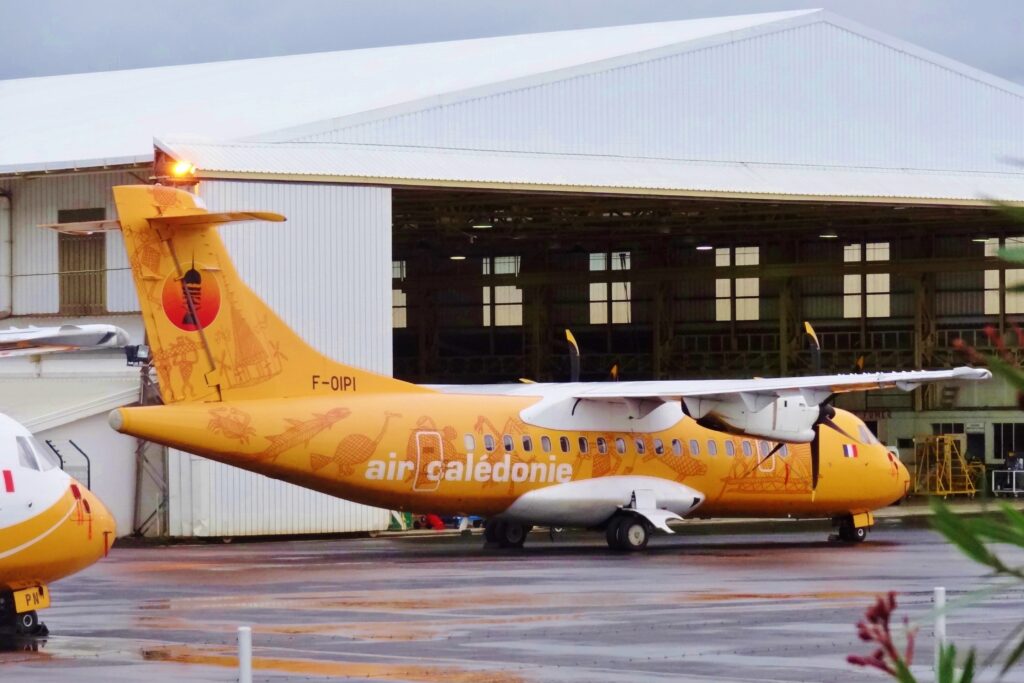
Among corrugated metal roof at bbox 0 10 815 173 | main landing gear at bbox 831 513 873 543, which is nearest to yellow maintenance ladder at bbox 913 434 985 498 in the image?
corrugated metal roof at bbox 0 10 815 173

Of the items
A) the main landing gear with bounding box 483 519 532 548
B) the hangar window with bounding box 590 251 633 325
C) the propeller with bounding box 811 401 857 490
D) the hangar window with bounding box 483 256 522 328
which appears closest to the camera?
the propeller with bounding box 811 401 857 490

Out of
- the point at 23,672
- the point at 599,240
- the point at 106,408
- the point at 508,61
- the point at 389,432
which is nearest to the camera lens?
the point at 23,672

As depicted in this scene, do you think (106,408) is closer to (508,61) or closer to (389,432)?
(389,432)

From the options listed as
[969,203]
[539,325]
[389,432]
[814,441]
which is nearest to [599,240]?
[539,325]

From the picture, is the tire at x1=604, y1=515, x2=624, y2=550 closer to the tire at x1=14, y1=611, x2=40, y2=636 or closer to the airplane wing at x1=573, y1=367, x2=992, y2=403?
the airplane wing at x1=573, y1=367, x2=992, y2=403

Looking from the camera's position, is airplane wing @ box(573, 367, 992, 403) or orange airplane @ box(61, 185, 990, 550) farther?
airplane wing @ box(573, 367, 992, 403)

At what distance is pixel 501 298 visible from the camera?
62812 mm

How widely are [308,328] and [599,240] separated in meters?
22.9

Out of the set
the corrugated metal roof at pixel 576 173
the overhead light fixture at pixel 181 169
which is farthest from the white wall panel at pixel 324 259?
the overhead light fixture at pixel 181 169

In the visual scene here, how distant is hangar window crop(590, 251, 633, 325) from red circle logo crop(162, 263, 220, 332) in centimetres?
3463

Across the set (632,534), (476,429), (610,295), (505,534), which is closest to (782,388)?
(632,534)

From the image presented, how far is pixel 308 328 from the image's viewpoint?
37.4 metres

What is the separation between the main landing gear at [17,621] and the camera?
58.3 ft

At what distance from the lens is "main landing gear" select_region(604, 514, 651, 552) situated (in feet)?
105
